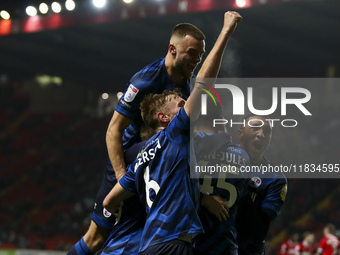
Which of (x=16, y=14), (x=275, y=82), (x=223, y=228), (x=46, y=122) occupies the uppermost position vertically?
(x=16, y=14)

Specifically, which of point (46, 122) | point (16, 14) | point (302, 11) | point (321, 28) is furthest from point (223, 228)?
point (46, 122)

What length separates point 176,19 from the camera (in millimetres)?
19312

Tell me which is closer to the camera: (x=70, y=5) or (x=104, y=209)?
(x=104, y=209)

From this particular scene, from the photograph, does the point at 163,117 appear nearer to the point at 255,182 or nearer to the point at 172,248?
the point at 172,248

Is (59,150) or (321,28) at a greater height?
(321,28)

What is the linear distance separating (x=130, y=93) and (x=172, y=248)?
1.27 m

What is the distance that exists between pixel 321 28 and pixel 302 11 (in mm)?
1531


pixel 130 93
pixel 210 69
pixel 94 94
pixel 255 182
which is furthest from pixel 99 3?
pixel 210 69

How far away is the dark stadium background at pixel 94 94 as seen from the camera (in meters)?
19.0

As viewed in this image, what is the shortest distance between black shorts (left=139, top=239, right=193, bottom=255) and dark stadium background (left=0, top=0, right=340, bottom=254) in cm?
1104

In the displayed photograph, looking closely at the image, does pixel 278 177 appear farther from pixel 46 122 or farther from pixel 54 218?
pixel 46 122

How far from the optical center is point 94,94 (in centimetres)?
2830

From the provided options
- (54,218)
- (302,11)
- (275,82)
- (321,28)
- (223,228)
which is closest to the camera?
(223,228)

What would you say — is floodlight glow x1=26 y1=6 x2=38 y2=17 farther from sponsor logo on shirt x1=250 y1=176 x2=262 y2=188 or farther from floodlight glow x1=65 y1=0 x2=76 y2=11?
sponsor logo on shirt x1=250 y1=176 x2=262 y2=188
